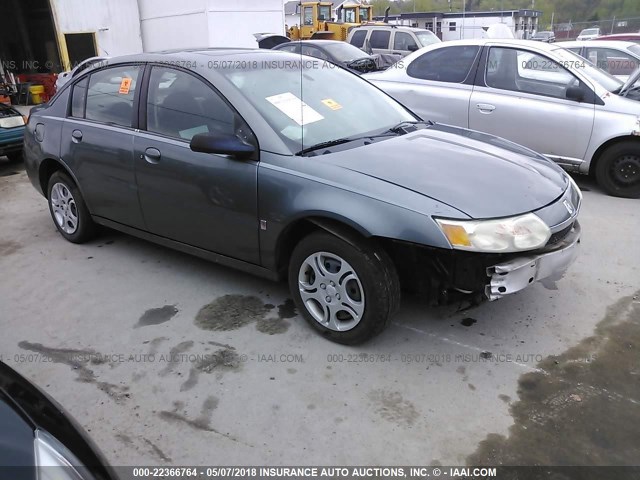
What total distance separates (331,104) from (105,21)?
14468 millimetres

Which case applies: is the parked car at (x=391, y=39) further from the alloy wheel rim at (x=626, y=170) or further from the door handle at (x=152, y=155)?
the door handle at (x=152, y=155)

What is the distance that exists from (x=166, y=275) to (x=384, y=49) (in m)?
13.3

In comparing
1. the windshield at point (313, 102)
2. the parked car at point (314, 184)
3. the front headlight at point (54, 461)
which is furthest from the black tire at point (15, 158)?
the front headlight at point (54, 461)

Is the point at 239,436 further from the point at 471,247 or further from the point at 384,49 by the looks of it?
the point at 384,49

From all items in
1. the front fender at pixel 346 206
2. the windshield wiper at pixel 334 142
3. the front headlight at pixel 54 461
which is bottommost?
the front headlight at pixel 54 461

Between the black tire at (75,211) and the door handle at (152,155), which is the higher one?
the door handle at (152,155)

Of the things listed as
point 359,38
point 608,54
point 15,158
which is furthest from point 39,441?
point 359,38

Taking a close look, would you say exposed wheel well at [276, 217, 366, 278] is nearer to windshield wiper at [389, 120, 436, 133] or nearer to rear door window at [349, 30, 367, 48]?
windshield wiper at [389, 120, 436, 133]

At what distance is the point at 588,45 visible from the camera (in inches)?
318

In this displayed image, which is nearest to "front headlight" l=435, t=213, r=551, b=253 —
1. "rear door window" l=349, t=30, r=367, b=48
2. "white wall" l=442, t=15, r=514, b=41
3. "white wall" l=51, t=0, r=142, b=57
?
"rear door window" l=349, t=30, r=367, b=48

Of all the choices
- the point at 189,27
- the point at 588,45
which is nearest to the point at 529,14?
the point at 189,27

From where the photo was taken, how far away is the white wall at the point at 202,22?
15828 millimetres

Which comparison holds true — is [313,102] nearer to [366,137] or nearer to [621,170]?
[366,137]

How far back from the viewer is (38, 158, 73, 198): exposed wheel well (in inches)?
179
